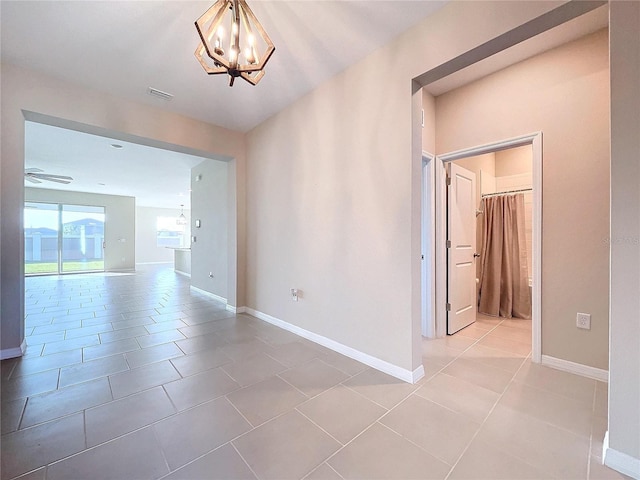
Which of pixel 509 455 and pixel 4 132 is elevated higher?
pixel 4 132

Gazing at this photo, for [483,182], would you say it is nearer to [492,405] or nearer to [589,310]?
[589,310]

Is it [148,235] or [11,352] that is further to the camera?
[148,235]

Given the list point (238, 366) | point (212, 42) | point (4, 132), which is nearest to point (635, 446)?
point (238, 366)

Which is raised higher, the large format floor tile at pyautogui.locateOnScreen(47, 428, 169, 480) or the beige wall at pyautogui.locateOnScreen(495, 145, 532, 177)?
the beige wall at pyautogui.locateOnScreen(495, 145, 532, 177)

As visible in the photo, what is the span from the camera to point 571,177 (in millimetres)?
2188

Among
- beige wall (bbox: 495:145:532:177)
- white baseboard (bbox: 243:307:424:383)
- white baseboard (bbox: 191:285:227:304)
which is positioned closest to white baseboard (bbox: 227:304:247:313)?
white baseboard (bbox: 191:285:227:304)

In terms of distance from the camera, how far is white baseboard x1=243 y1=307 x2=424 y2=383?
80.4 inches

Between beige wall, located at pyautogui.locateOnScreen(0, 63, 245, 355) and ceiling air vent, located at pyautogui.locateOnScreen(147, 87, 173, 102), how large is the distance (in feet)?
1.04

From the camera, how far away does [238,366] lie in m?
2.27

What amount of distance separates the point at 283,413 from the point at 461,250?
275 cm

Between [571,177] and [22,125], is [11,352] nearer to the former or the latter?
[22,125]

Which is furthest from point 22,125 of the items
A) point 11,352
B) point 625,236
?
point 625,236

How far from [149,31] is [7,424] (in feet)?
9.33

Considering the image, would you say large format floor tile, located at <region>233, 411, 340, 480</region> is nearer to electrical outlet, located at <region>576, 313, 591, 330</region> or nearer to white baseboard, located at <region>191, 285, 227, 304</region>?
electrical outlet, located at <region>576, 313, 591, 330</region>
